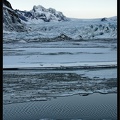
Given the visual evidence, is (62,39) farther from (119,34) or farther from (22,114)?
(119,34)

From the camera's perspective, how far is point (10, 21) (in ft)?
61.4

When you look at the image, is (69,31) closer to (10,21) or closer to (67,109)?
(10,21)

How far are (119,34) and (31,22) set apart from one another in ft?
69.6

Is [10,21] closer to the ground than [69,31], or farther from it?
farther from it

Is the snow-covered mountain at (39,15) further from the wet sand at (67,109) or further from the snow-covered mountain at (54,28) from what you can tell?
the wet sand at (67,109)

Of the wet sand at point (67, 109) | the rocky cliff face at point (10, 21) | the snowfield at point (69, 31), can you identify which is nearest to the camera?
the wet sand at point (67, 109)

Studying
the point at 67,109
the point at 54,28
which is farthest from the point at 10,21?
the point at 67,109

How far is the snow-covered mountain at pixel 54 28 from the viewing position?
17.7m

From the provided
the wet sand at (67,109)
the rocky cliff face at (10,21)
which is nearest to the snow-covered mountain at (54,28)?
the rocky cliff face at (10,21)

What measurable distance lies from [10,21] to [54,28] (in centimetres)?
322

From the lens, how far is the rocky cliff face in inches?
719

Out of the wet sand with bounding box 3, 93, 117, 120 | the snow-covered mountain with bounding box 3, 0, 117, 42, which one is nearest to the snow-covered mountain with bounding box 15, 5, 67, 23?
the snow-covered mountain with bounding box 3, 0, 117, 42

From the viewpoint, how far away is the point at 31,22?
70.9ft

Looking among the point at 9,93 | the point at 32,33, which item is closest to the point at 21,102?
the point at 9,93
